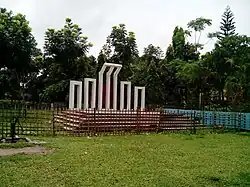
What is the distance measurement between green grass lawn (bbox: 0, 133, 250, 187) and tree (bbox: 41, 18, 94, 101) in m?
21.3

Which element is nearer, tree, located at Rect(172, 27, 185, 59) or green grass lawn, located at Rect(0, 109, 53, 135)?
green grass lawn, located at Rect(0, 109, 53, 135)

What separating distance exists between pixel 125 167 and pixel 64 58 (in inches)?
987

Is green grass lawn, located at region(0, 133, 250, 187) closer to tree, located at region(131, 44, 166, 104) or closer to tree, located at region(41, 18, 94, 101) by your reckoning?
tree, located at region(41, 18, 94, 101)

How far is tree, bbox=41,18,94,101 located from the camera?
30.8 meters

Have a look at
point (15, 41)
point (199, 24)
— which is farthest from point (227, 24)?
point (15, 41)

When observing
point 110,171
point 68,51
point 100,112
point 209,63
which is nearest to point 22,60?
point 68,51

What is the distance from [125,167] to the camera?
24.7 ft

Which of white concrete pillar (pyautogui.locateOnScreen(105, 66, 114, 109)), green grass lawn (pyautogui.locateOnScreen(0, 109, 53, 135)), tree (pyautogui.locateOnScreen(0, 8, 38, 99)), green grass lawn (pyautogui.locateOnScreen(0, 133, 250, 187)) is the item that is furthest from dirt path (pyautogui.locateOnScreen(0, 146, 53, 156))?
tree (pyautogui.locateOnScreen(0, 8, 38, 99))

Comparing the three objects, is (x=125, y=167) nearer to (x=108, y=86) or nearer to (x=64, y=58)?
(x=108, y=86)

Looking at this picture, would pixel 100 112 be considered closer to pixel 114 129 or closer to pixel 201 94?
pixel 114 129

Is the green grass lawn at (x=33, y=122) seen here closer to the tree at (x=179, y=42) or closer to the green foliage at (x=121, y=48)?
the green foliage at (x=121, y=48)

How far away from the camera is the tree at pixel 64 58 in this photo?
30.8 m

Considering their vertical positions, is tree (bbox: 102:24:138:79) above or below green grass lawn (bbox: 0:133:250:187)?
above

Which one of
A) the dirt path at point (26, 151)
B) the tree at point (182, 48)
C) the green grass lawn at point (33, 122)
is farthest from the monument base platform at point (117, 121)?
the tree at point (182, 48)
